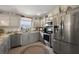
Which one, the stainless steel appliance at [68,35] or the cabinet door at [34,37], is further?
the cabinet door at [34,37]

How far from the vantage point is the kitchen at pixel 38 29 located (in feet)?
5.23

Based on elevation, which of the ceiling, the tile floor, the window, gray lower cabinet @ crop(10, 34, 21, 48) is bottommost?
the tile floor

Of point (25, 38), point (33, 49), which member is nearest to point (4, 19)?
point (25, 38)

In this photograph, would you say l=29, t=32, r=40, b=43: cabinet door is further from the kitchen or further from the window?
the window

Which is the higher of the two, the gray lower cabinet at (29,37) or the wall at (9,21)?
the wall at (9,21)

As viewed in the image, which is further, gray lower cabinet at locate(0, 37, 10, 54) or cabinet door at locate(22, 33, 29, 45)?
cabinet door at locate(22, 33, 29, 45)

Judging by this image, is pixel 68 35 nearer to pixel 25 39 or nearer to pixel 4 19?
pixel 25 39

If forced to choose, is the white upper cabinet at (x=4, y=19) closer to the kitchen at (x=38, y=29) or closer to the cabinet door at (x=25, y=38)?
the kitchen at (x=38, y=29)

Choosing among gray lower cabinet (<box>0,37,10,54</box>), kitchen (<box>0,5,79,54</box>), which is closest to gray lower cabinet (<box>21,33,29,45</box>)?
kitchen (<box>0,5,79,54</box>)

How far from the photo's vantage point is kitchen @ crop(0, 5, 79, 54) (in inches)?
62.7

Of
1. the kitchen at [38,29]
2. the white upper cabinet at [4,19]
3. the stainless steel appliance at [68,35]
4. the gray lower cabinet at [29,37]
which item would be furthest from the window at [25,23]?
the stainless steel appliance at [68,35]

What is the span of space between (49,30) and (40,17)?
10.4 inches

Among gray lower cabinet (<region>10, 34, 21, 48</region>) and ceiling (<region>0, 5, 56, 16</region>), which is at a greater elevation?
ceiling (<region>0, 5, 56, 16</region>)
